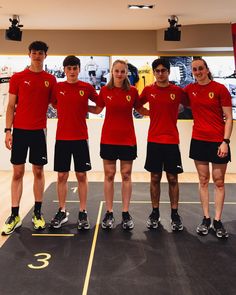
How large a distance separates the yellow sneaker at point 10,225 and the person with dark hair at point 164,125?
141 cm

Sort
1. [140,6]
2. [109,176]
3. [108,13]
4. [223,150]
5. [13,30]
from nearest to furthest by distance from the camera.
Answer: [223,150], [109,176], [140,6], [108,13], [13,30]

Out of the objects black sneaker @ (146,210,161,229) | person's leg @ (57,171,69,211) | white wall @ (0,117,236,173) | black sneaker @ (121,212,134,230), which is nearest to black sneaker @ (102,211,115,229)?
black sneaker @ (121,212,134,230)

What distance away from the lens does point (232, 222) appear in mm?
3553

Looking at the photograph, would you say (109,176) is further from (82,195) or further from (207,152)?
(207,152)

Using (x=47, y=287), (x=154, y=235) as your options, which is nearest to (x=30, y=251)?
(x=47, y=287)

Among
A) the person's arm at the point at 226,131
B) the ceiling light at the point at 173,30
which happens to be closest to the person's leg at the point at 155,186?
the person's arm at the point at 226,131

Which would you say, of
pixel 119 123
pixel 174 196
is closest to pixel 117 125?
pixel 119 123

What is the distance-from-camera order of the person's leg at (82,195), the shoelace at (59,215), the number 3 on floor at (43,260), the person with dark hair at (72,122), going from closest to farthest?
1. the number 3 on floor at (43,260)
2. the person with dark hair at (72,122)
3. the person's leg at (82,195)
4. the shoelace at (59,215)

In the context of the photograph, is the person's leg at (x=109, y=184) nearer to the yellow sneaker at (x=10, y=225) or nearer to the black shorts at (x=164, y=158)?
A: the black shorts at (x=164, y=158)

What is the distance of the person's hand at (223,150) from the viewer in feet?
9.82

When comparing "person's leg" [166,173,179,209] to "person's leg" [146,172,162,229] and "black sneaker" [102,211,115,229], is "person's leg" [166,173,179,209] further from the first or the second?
"black sneaker" [102,211,115,229]

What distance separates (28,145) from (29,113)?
0.31m

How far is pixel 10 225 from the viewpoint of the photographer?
3.27m

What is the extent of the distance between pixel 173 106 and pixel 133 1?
6.26ft
